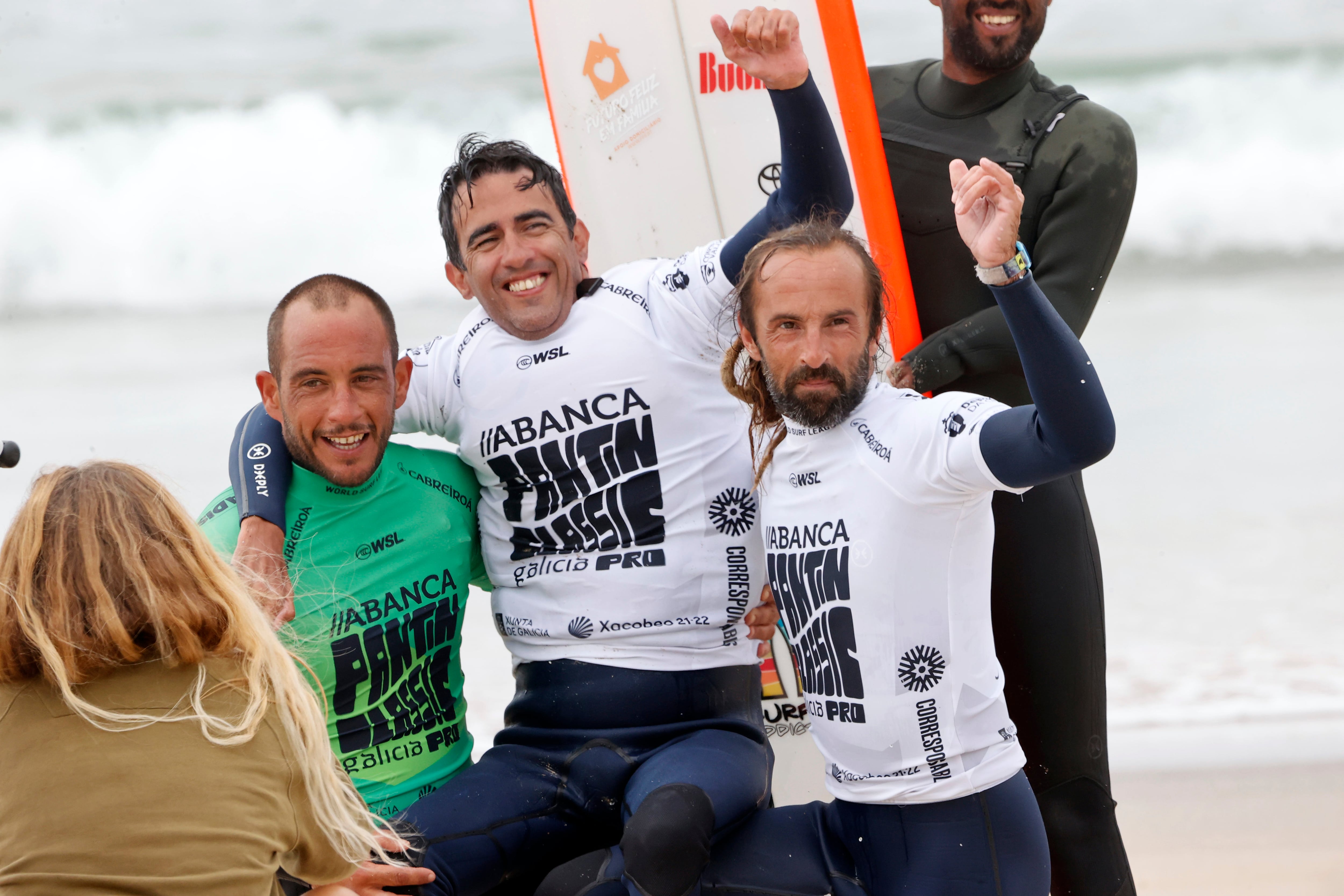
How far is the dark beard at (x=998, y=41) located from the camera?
2098 mm

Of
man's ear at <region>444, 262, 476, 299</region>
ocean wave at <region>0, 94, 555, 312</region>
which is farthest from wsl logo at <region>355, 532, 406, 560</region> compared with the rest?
ocean wave at <region>0, 94, 555, 312</region>

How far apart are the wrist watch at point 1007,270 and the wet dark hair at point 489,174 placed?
2.72ft

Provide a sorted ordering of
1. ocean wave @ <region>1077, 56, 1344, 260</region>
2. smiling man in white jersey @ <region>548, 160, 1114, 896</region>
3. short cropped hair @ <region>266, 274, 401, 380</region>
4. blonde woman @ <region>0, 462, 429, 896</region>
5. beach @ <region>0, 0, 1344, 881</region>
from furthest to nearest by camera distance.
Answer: ocean wave @ <region>1077, 56, 1344, 260</region>
beach @ <region>0, 0, 1344, 881</region>
short cropped hair @ <region>266, 274, 401, 380</region>
smiling man in white jersey @ <region>548, 160, 1114, 896</region>
blonde woman @ <region>0, 462, 429, 896</region>

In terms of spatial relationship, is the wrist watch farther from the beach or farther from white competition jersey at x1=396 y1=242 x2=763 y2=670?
the beach

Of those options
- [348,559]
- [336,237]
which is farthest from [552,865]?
[336,237]

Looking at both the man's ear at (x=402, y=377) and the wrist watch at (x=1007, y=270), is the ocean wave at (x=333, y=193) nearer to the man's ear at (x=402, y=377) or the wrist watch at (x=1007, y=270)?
the man's ear at (x=402, y=377)

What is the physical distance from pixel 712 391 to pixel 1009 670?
706 mm

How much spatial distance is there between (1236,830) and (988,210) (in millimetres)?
1984

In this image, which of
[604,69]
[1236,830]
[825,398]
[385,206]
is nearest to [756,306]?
[825,398]

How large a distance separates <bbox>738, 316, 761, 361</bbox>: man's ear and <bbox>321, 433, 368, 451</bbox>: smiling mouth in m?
0.59

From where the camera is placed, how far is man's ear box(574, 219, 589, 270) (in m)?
2.00

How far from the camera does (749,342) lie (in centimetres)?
165

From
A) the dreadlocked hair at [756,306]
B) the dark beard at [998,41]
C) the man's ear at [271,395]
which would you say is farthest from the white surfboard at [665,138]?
the man's ear at [271,395]

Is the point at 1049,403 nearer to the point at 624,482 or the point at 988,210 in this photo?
the point at 988,210
